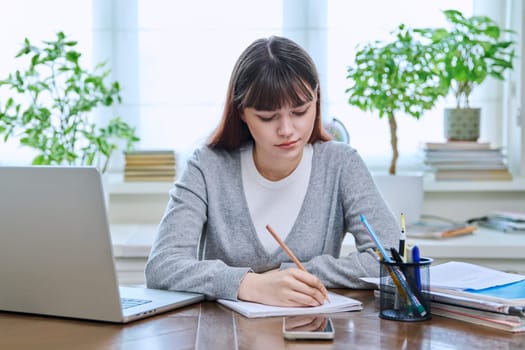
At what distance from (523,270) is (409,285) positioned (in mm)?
1222

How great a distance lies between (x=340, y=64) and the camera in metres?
3.17

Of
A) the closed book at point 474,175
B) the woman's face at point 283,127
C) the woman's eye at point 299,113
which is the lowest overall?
the closed book at point 474,175

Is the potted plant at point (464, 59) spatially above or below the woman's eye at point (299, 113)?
above

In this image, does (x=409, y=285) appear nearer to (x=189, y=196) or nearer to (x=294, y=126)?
(x=294, y=126)

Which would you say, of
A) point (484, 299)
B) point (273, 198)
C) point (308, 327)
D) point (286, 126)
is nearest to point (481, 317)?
point (484, 299)

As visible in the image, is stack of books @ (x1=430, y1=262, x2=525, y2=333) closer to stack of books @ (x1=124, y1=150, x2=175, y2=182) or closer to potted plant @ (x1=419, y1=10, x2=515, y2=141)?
potted plant @ (x1=419, y1=10, x2=515, y2=141)

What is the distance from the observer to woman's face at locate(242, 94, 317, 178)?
1.79m

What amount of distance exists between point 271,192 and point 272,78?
1.09ft

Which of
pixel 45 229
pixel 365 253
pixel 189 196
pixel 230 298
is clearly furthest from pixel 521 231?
pixel 45 229

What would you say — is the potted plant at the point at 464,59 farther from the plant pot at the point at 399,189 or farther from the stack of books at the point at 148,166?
the stack of books at the point at 148,166

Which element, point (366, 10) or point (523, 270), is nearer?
point (523, 270)

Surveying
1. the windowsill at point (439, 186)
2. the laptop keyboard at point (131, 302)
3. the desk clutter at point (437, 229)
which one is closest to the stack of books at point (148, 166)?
the windowsill at point (439, 186)

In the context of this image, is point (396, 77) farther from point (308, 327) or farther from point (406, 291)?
point (308, 327)

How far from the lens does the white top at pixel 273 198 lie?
197cm
